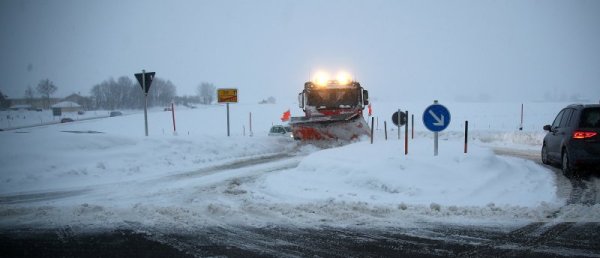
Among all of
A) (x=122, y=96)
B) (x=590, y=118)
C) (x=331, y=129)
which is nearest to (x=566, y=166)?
(x=590, y=118)

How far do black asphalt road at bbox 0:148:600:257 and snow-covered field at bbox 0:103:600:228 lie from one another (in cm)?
39

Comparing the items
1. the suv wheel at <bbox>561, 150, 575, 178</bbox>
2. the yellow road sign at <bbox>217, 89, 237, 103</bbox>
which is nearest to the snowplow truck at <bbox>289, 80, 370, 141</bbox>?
the yellow road sign at <bbox>217, 89, 237, 103</bbox>


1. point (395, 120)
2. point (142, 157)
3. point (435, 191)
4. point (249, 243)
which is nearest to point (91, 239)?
point (249, 243)

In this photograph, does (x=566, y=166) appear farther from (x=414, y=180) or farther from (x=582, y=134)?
(x=414, y=180)

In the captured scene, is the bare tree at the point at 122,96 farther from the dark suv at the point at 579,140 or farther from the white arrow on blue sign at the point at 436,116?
the dark suv at the point at 579,140

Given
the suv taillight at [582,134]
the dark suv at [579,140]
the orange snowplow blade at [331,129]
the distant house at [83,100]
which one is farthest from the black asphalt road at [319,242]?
the distant house at [83,100]

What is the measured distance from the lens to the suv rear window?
8953 millimetres

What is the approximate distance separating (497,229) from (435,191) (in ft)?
7.41

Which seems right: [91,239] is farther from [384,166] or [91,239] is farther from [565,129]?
[565,129]

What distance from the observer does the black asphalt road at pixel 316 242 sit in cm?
434

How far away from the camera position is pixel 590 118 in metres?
9.06

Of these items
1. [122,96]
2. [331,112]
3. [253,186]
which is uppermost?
[122,96]

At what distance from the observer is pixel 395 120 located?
42.2 feet

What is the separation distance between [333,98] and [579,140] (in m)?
11.3
